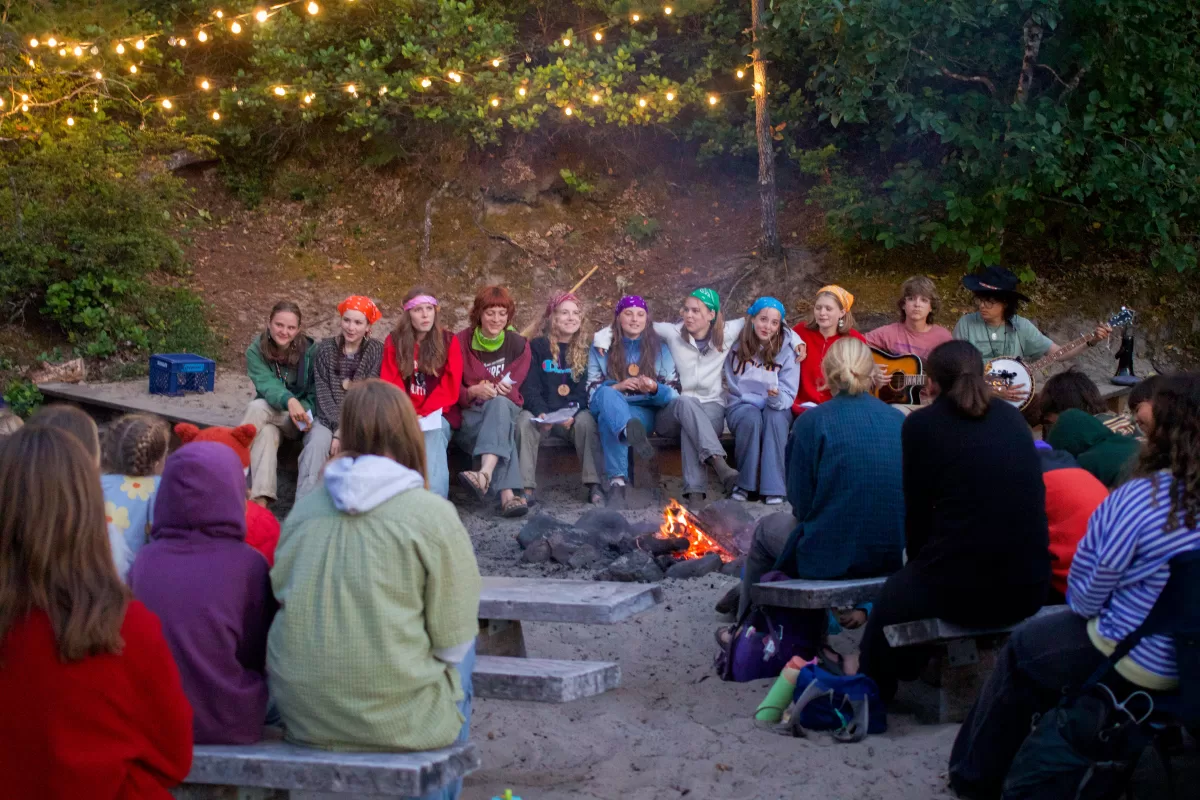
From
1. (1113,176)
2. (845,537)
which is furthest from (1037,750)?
(1113,176)

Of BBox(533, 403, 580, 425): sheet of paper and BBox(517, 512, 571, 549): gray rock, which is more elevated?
BBox(533, 403, 580, 425): sheet of paper

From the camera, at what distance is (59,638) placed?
7.84 ft

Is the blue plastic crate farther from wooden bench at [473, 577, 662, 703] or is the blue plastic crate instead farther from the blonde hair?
the blonde hair

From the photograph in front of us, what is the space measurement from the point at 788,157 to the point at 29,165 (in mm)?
7530

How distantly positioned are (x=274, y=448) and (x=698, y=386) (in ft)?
9.36

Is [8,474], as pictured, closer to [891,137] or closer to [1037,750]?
[1037,750]

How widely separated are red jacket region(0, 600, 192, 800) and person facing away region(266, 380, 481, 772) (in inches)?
21.3

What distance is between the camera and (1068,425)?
4.96 m

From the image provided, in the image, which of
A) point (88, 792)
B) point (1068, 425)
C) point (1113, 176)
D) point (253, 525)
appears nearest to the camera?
point (88, 792)

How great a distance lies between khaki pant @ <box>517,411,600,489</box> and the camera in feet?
24.7

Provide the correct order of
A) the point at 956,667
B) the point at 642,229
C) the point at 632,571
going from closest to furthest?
the point at 956,667
the point at 632,571
the point at 642,229

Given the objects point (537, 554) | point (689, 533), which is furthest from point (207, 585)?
point (689, 533)

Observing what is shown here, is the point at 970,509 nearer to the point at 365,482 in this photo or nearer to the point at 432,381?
the point at 365,482

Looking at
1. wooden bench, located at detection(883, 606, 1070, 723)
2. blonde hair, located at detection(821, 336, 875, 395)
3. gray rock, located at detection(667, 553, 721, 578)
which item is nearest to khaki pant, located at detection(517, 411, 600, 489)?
gray rock, located at detection(667, 553, 721, 578)
